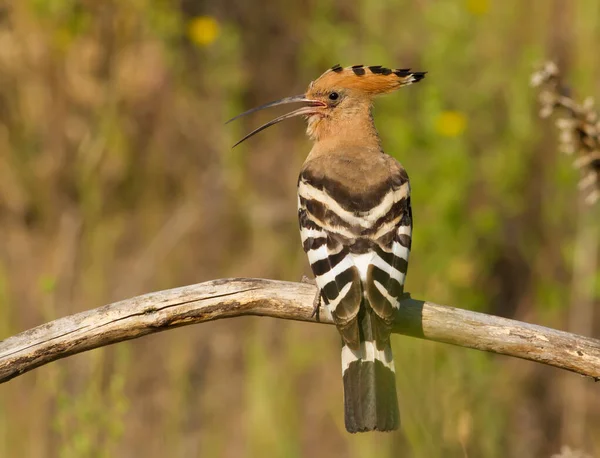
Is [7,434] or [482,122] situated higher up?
[482,122]

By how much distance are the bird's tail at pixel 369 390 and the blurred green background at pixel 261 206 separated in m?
0.82

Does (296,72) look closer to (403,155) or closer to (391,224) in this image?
(403,155)

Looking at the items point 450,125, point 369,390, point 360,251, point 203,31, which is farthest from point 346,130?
point 203,31

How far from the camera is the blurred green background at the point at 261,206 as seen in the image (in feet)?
14.2

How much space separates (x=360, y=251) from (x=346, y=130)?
38.2 inches

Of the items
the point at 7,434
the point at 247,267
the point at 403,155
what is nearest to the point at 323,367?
the point at 247,267

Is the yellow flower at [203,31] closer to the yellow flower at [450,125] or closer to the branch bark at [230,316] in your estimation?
the yellow flower at [450,125]

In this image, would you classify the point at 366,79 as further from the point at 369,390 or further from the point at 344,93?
the point at 369,390

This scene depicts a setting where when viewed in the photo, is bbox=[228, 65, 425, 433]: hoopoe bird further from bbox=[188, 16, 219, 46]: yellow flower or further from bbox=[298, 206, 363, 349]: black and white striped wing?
bbox=[188, 16, 219, 46]: yellow flower

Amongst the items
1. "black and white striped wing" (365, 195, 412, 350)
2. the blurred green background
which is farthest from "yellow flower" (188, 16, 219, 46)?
"black and white striped wing" (365, 195, 412, 350)

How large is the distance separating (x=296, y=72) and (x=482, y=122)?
147 centimetres

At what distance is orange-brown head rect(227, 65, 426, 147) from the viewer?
3.88m

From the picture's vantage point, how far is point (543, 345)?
265cm

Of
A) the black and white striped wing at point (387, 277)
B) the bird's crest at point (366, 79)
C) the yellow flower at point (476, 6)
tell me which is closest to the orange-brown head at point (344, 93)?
the bird's crest at point (366, 79)
